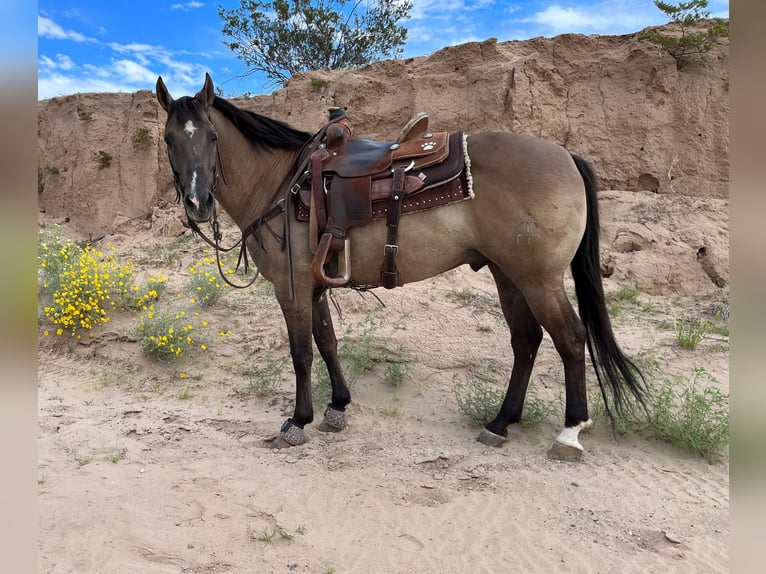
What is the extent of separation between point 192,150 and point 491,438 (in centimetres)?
297

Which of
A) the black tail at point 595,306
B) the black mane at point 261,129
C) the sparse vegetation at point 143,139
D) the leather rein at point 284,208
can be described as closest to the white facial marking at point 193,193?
the leather rein at point 284,208

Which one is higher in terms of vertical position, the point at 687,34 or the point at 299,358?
the point at 687,34

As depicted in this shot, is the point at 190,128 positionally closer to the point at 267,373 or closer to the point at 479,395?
the point at 267,373

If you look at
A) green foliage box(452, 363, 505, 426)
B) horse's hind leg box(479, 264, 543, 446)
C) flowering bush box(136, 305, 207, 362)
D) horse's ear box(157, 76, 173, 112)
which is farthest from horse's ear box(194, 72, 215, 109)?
green foliage box(452, 363, 505, 426)

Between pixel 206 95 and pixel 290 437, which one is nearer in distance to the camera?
pixel 206 95

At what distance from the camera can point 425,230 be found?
3.39 metres

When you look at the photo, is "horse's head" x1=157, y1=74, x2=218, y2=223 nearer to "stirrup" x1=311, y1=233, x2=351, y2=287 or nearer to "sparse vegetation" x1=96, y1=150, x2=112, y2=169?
"stirrup" x1=311, y1=233, x2=351, y2=287

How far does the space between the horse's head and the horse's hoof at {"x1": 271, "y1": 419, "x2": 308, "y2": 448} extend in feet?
5.49

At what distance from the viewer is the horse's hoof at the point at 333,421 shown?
Answer: 409 cm

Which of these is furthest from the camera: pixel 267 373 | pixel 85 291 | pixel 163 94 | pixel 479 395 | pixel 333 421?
pixel 85 291

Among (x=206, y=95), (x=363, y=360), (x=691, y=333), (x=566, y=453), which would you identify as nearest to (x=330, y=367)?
(x=363, y=360)

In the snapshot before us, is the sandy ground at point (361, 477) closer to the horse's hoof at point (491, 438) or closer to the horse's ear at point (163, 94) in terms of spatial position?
the horse's hoof at point (491, 438)

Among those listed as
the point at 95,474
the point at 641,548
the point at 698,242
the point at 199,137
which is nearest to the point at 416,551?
the point at 641,548

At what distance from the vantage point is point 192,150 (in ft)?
10.9
